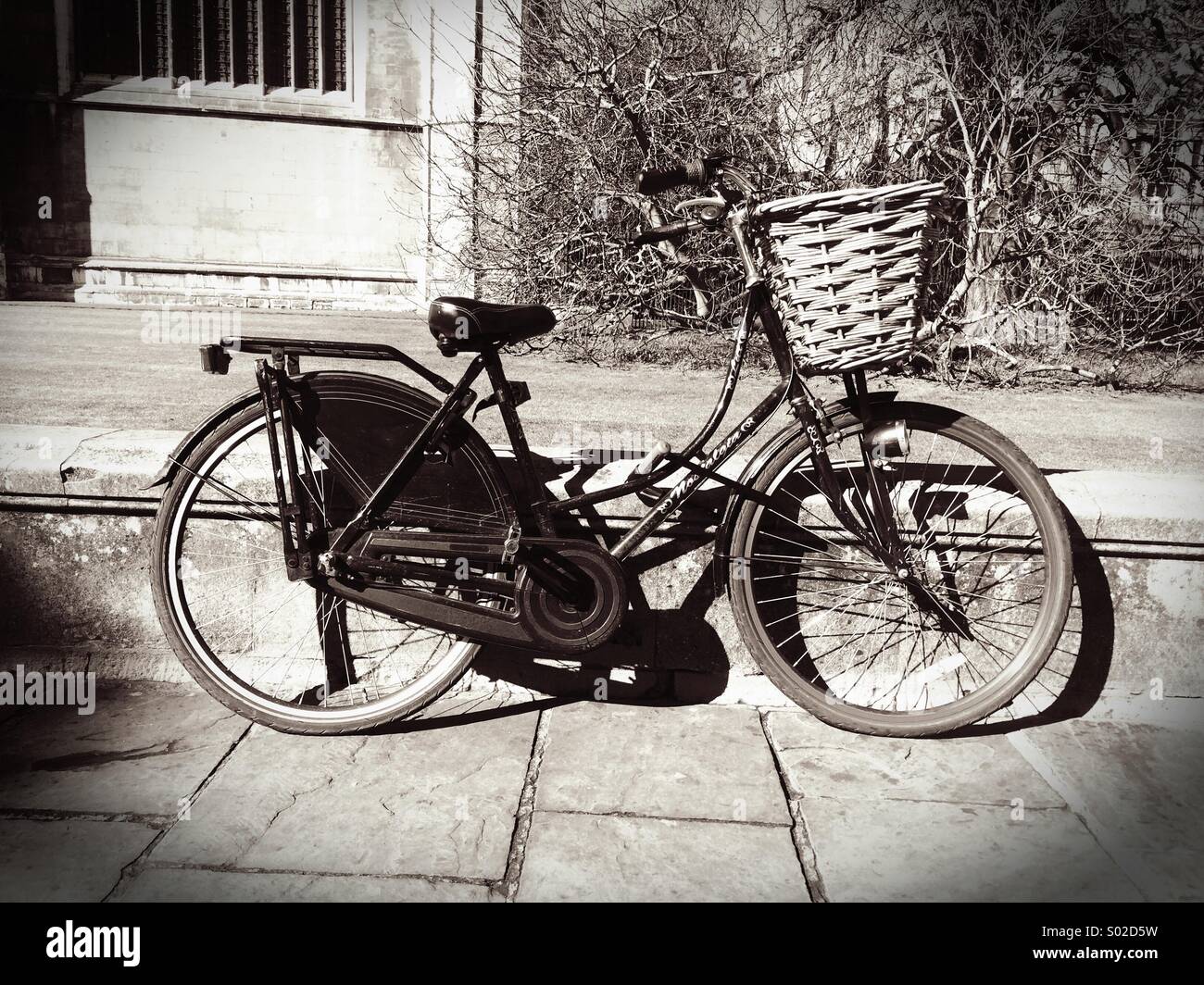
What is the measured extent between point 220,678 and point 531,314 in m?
1.29

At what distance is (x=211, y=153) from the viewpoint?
16.6 metres

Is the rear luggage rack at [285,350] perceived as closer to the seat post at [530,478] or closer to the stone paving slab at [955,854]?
the seat post at [530,478]

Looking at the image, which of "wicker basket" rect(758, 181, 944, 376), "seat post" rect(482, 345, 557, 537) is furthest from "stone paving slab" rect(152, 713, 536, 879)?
"wicker basket" rect(758, 181, 944, 376)

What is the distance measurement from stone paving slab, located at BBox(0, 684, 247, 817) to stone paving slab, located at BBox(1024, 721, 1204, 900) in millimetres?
2247

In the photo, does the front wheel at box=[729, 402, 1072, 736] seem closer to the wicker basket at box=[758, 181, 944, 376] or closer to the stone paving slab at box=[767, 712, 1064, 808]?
the stone paving slab at box=[767, 712, 1064, 808]

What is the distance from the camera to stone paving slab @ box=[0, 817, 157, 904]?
1.89m

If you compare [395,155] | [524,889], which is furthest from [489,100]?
[395,155]

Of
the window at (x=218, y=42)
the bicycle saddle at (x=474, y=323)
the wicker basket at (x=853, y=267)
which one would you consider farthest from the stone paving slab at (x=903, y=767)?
the window at (x=218, y=42)

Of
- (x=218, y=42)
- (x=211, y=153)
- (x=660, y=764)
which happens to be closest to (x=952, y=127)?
(x=660, y=764)

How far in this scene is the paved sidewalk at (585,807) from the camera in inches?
78.4

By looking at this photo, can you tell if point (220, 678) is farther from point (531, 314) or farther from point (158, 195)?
point (158, 195)

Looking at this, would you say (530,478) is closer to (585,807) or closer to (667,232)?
(667,232)
